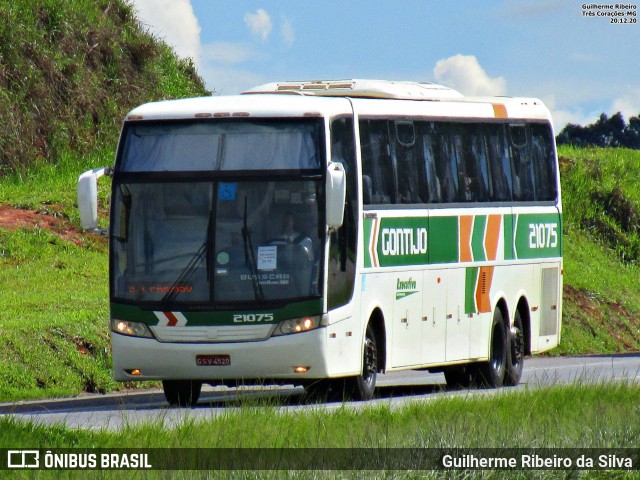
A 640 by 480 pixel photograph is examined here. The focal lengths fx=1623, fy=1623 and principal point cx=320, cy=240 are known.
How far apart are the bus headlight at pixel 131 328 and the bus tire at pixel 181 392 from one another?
1205 mm

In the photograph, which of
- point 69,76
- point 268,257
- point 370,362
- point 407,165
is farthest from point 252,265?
point 69,76

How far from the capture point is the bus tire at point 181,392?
63.5 feet

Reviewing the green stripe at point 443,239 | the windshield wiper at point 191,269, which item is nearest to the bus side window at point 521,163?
the green stripe at point 443,239

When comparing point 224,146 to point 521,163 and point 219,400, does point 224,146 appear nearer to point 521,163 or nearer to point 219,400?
point 219,400

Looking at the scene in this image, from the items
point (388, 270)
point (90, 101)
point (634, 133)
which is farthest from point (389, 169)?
point (634, 133)

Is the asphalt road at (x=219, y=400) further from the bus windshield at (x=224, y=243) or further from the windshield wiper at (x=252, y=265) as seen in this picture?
the bus windshield at (x=224, y=243)

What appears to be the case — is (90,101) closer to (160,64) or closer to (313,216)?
(160,64)

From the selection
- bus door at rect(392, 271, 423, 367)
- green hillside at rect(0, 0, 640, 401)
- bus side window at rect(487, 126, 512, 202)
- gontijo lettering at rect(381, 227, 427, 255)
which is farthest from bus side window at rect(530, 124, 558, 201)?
green hillside at rect(0, 0, 640, 401)

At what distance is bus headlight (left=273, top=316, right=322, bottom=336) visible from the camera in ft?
58.5

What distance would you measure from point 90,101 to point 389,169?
25.1 meters

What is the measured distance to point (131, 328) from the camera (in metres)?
18.2

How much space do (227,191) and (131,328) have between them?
1.88 meters

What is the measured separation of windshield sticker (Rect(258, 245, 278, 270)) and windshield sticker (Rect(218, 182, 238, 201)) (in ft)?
2.28

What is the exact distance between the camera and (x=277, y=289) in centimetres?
1784
